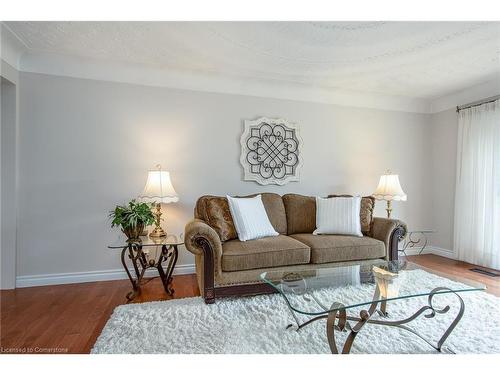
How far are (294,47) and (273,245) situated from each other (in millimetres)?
1902

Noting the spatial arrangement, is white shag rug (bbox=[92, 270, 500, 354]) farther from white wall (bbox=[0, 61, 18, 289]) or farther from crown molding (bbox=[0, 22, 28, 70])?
crown molding (bbox=[0, 22, 28, 70])

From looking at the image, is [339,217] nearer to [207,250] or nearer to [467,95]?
[207,250]

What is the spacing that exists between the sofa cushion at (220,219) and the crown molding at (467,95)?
3.64 m

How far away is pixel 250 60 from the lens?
2842 mm

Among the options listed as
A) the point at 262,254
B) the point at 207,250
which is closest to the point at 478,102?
the point at 262,254

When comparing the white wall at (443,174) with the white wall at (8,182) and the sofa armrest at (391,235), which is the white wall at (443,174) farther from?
the white wall at (8,182)

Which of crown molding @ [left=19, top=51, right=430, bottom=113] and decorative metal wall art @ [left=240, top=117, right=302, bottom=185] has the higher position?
crown molding @ [left=19, top=51, right=430, bottom=113]

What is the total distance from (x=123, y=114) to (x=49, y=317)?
81.2 inches

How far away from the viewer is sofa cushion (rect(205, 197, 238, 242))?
2.60 m

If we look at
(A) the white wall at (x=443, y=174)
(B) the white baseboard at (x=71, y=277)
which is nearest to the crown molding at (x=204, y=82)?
(A) the white wall at (x=443, y=174)

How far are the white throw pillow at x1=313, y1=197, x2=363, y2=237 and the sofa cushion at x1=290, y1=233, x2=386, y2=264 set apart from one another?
0.11m

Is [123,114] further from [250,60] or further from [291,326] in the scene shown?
[291,326]

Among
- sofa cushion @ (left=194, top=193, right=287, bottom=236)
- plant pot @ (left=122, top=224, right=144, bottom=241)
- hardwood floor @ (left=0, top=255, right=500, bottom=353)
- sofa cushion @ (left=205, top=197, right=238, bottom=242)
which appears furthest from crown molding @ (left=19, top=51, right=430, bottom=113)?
hardwood floor @ (left=0, top=255, right=500, bottom=353)
